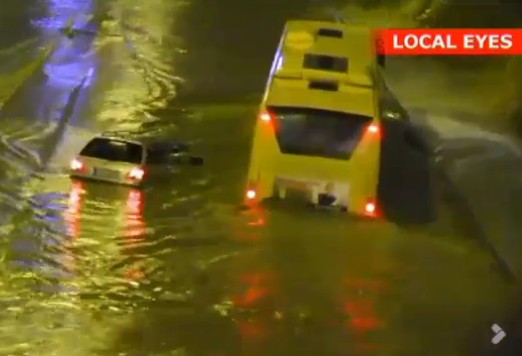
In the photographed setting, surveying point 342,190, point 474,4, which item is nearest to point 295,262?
point 342,190

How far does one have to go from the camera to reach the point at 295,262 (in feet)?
45.8

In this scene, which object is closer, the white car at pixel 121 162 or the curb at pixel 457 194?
the curb at pixel 457 194

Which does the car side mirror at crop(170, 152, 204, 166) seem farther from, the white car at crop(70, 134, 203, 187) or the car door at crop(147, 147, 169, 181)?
the car door at crop(147, 147, 169, 181)

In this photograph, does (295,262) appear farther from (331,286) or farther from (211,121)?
(211,121)

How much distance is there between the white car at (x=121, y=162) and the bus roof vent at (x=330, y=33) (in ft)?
11.7

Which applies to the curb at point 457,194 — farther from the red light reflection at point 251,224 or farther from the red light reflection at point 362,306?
the red light reflection at point 251,224

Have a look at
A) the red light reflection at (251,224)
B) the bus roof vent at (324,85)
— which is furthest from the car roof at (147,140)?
the bus roof vent at (324,85)

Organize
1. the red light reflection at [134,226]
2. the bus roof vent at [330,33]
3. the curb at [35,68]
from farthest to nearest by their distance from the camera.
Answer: the curb at [35,68] → the bus roof vent at [330,33] → the red light reflection at [134,226]

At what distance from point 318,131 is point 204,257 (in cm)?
299

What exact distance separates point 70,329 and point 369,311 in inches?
155

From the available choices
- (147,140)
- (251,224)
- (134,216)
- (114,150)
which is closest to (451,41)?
(147,140)

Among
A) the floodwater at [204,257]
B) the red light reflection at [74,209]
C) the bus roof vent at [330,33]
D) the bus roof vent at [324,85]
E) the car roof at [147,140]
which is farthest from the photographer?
the bus roof vent at [330,33]

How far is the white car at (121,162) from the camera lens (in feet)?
52.9

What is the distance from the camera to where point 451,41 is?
89.7 ft
